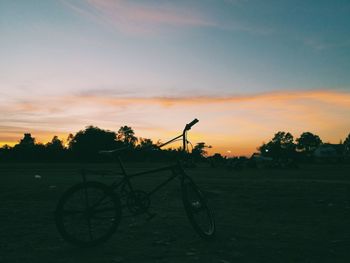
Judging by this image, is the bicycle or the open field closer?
the open field

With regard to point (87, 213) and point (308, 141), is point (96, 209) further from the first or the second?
point (308, 141)

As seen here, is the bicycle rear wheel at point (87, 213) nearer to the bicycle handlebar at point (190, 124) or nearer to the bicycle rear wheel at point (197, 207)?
the bicycle rear wheel at point (197, 207)

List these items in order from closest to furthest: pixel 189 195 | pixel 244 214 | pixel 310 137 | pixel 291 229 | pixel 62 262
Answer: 1. pixel 62 262
2. pixel 189 195
3. pixel 291 229
4. pixel 244 214
5. pixel 310 137

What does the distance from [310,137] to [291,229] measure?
181 m

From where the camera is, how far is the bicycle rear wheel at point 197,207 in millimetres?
5630

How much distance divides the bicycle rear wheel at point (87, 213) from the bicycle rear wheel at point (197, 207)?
3.66 feet

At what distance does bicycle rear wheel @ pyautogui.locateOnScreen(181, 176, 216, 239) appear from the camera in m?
5.63

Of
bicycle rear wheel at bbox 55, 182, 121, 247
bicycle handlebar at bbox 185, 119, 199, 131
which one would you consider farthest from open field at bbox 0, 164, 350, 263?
bicycle handlebar at bbox 185, 119, 199, 131

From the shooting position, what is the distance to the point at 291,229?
654 cm

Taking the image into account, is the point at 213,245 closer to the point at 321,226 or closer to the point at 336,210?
the point at 321,226

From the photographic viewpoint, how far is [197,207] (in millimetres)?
5793

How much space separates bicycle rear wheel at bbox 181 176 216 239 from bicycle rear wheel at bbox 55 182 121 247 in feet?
3.66

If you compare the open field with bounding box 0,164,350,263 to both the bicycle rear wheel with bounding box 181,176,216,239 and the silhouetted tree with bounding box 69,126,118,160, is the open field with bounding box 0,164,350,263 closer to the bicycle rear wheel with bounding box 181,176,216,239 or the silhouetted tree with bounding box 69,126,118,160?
the bicycle rear wheel with bounding box 181,176,216,239

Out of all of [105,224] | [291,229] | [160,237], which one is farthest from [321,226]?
[105,224]
